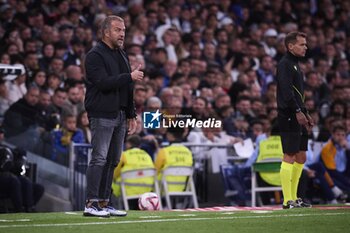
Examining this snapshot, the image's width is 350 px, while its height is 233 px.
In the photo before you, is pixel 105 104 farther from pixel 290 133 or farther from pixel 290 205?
pixel 290 205

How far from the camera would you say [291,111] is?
11.7 metres

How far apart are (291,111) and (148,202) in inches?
94.0

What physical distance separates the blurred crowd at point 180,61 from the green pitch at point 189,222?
376 cm

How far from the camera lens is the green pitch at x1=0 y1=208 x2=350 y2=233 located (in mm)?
8812

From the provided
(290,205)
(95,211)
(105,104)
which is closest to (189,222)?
(95,211)

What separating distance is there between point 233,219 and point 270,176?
5.15 metres

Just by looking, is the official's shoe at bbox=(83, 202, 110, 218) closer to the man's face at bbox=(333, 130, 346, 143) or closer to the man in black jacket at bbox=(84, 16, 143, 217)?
the man in black jacket at bbox=(84, 16, 143, 217)

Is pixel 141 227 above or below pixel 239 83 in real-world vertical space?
below

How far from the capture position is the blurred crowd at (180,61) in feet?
48.1

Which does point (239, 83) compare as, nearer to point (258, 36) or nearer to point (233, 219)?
point (258, 36)

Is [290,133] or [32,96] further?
[32,96]

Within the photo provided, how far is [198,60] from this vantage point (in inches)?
756

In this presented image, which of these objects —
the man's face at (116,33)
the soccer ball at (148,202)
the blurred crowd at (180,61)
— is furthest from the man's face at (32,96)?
the man's face at (116,33)

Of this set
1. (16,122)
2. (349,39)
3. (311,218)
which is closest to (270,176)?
(16,122)
